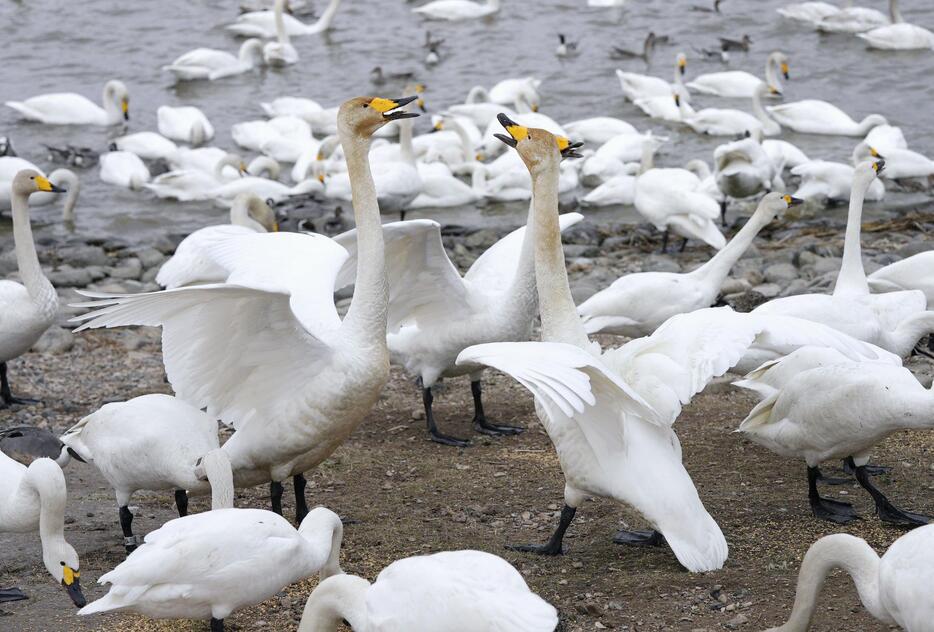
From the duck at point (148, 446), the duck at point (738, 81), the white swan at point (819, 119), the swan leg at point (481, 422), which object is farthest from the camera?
the duck at point (738, 81)

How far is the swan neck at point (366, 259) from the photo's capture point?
19.8ft

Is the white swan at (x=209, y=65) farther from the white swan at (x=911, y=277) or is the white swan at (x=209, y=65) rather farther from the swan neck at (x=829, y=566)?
the swan neck at (x=829, y=566)

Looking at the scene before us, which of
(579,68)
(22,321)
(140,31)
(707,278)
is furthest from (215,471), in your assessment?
(140,31)

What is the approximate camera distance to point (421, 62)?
72.8ft

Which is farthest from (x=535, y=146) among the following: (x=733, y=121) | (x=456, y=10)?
(x=456, y=10)

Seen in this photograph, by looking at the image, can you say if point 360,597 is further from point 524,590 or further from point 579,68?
point 579,68

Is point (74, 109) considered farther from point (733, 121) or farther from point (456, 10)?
point (733, 121)

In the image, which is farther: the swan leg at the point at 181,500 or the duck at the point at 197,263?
the duck at the point at 197,263

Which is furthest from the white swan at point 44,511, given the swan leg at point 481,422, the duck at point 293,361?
the swan leg at point 481,422

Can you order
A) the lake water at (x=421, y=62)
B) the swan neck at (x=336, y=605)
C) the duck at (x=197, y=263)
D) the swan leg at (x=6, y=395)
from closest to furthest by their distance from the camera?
the swan neck at (x=336, y=605), the duck at (x=197, y=263), the swan leg at (x=6, y=395), the lake water at (x=421, y=62)

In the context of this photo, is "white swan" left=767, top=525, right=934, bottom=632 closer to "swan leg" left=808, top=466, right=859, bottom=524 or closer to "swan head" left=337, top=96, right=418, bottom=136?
"swan leg" left=808, top=466, right=859, bottom=524

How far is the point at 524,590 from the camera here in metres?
4.23

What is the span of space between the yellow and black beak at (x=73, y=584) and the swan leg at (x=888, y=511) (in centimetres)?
339

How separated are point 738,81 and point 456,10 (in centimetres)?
692
